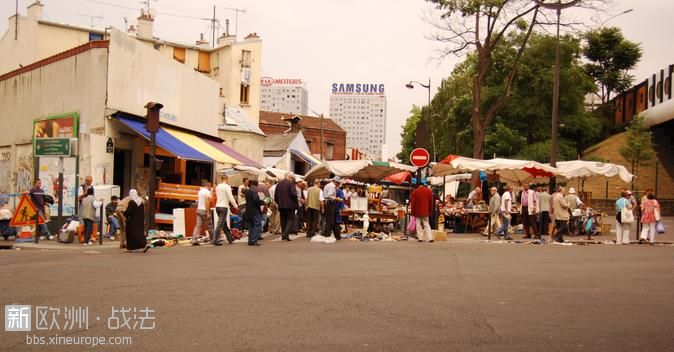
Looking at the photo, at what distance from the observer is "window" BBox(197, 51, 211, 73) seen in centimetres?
4794

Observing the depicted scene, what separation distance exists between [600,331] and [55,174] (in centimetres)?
1876

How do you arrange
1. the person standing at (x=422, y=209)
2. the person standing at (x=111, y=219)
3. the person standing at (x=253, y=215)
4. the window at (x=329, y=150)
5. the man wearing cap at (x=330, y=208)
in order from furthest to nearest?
the window at (x=329, y=150), the man wearing cap at (x=330, y=208), the person standing at (x=422, y=209), the person standing at (x=111, y=219), the person standing at (x=253, y=215)

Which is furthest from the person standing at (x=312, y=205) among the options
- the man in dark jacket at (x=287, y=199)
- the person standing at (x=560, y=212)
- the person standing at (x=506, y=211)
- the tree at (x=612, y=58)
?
the tree at (x=612, y=58)

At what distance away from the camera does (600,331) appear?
692cm

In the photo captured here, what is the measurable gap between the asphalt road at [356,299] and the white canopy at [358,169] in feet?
30.5

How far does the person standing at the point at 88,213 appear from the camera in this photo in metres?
16.8

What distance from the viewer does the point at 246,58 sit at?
47.0 m

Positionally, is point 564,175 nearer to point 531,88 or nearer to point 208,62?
point 531,88

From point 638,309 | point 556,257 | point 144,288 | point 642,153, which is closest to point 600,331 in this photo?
point 638,309

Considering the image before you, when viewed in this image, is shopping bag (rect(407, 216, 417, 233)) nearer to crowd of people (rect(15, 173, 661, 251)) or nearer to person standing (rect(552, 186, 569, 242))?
crowd of people (rect(15, 173, 661, 251))

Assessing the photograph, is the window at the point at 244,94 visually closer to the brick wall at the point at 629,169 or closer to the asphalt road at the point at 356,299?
the brick wall at the point at 629,169

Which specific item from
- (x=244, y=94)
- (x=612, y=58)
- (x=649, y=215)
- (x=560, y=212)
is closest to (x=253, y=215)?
(x=560, y=212)

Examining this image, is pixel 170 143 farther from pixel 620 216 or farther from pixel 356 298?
pixel 356 298

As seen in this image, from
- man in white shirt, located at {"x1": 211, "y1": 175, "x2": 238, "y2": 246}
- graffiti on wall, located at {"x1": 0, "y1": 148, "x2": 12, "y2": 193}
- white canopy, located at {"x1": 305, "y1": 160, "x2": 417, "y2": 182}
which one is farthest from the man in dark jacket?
graffiti on wall, located at {"x1": 0, "y1": 148, "x2": 12, "y2": 193}
